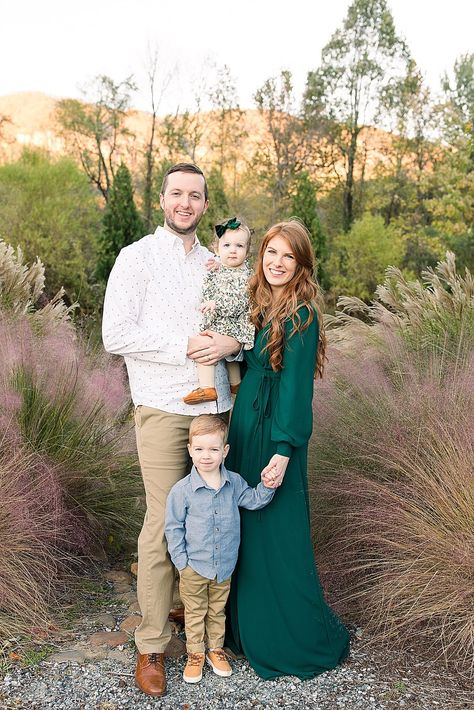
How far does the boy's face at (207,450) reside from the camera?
304 centimetres

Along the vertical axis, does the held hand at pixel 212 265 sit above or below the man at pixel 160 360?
above

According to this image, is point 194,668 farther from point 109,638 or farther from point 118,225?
point 118,225

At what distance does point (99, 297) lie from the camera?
1686cm

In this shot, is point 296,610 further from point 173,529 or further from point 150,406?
point 150,406

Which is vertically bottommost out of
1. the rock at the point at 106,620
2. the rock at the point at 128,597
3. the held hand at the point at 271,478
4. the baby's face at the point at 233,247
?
the rock at the point at 128,597

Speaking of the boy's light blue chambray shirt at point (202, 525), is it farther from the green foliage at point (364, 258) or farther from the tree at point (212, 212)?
the green foliage at point (364, 258)

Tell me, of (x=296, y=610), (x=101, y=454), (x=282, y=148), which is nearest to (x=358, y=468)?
(x=296, y=610)

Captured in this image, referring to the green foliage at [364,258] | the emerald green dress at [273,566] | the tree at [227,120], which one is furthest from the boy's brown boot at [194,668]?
the tree at [227,120]

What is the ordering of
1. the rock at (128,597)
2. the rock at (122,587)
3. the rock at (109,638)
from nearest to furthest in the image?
the rock at (109,638) → the rock at (128,597) → the rock at (122,587)

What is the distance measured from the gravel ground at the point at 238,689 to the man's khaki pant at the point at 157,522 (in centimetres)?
22

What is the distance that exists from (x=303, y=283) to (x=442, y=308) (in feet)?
8.16

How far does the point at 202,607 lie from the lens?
127 inches

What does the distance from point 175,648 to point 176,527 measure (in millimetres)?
791

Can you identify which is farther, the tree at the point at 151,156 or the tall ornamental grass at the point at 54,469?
the tree at the point at 151,156
